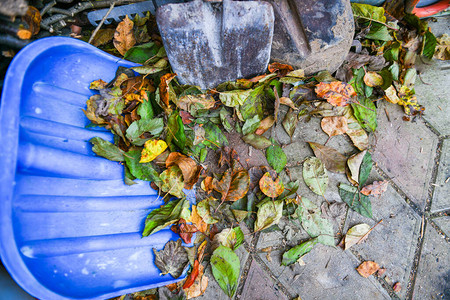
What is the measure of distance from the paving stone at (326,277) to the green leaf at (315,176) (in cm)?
33

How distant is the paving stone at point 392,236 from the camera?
5.16 feet

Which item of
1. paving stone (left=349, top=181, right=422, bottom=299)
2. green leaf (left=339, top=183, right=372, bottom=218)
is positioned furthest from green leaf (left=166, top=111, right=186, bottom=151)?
paving stone (left=349, top=181, right=422, bottom=299)

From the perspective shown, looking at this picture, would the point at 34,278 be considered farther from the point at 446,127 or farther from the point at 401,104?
the point at 446,127

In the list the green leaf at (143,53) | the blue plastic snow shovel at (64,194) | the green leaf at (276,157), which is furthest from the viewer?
the green leaf at (276,157)

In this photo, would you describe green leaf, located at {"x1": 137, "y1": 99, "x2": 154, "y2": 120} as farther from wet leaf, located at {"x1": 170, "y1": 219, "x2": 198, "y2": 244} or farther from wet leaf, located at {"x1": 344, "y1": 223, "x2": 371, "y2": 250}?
wet leaf, located at {"x1": 344, "y1": 223, "x2": 371, "y2": 250}

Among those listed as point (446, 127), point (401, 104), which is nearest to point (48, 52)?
point (401, 104)

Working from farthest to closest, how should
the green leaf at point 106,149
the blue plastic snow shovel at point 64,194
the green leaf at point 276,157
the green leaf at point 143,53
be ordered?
the green leaf at point 276,157 → the green leaf at point 143,53 → the green leaf at point 106,149 → the blue plastic snow shovel at point 64,194

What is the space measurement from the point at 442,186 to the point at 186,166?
1465 millimetres

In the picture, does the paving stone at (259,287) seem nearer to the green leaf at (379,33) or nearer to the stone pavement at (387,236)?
the stone pavement at (387,236)

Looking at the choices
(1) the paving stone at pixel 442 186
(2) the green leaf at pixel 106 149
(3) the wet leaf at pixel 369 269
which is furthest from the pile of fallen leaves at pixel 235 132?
(1) the paving stone at pixel 442 186

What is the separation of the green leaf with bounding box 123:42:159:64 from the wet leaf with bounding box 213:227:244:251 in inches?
40.2

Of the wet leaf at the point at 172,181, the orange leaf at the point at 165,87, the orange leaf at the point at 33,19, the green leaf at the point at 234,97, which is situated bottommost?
the wet leaf at the point at 172,181

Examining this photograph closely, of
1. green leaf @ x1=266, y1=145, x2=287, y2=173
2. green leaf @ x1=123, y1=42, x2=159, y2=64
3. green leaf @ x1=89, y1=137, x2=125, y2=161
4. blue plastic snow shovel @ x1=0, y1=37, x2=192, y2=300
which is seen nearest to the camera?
blue plastic snow shovel @ x1=0, y1=37, x2=192, y2=300

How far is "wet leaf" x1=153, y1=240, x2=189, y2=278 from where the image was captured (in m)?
1.45
